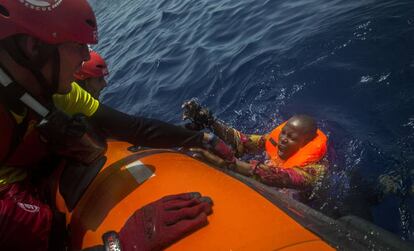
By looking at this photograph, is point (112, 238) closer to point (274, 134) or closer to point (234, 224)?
point (234, 224)

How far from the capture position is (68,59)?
2473mm

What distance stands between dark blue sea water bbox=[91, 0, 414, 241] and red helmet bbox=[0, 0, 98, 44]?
2990 mm

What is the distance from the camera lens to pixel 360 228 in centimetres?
287

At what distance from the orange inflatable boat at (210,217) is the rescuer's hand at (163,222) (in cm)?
5

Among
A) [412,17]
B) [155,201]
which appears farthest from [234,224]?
[412,17]

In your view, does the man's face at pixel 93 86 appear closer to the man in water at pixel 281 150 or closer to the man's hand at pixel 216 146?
the man in water at pixel 281 150

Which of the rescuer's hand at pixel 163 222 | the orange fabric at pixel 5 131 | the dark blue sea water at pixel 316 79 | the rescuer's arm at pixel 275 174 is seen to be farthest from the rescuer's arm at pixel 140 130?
the dark blue sea water at pixel 316 79

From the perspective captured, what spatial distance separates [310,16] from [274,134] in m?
3.49

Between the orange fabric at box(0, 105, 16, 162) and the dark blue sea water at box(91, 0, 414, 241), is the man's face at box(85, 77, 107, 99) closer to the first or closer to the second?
the dark blue sea water at box(91, 0, 414, 241)

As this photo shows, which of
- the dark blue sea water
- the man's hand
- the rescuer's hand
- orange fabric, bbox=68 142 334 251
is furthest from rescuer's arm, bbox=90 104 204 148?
the dark blue sea water

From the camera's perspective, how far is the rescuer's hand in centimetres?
212

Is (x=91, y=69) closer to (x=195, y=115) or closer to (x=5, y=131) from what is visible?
(x=195, y=115)

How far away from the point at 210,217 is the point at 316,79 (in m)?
4.13

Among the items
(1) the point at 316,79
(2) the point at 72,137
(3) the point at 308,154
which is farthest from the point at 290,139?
(2) the point at 72,137
